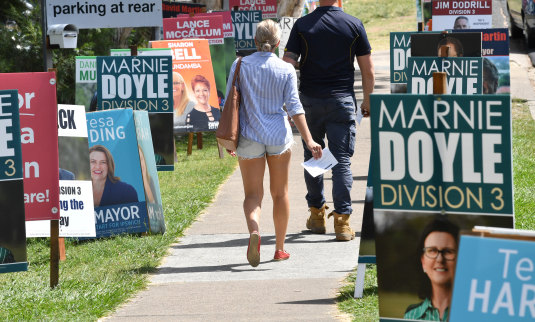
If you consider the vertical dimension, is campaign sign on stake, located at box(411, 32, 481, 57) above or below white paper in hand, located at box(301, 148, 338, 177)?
above

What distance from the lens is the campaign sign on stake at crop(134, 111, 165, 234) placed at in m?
8.54

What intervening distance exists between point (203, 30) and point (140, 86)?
4618 mm

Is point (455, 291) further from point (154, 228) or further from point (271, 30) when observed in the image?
point (154, 228)

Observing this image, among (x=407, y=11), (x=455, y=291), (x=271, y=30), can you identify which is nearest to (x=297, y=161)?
(x=271, y=30)

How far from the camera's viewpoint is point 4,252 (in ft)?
19.6

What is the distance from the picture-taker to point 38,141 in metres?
6.62

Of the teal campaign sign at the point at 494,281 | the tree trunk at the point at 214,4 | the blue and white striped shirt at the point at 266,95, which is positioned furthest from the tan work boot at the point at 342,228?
the tree trunk at the point at 214,4

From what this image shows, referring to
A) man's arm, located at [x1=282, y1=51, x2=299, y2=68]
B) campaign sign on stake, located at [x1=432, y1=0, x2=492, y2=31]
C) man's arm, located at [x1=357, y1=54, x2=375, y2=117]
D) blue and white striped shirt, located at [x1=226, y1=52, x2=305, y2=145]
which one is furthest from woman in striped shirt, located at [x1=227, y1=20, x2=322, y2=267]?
campaign sign on stake, located at [x1=432, y1=0, x2=492, y2=31]

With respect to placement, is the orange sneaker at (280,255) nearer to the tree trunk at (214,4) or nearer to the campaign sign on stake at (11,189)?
the campaign sign on stake at (11,189)

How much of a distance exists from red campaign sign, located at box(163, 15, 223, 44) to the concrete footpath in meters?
6.05

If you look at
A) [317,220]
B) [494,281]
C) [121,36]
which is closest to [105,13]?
[317,220]

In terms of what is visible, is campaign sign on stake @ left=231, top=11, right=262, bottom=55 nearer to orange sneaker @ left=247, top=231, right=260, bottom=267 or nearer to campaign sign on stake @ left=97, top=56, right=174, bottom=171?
campaign sign on stake @ left=97, top=56, right=174, bottom=171

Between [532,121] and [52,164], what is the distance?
38.1 ft

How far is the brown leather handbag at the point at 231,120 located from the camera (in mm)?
7105
